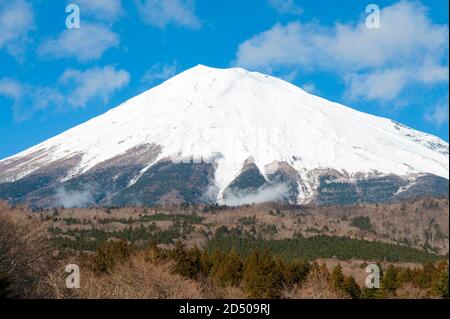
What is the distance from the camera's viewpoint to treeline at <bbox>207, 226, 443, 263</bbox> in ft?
534

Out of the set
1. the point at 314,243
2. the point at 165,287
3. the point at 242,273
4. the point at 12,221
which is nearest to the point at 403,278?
the point at 242,273

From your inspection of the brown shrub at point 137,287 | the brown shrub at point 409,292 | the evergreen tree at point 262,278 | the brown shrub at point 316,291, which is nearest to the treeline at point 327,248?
the evergreen tree at point 262,278

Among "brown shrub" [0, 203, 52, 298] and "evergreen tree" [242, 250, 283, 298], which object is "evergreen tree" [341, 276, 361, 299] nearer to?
"evergreen tree" [242, 250, 283, 298]

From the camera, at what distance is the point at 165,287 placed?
165 ft

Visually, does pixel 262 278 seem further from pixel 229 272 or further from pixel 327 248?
pixel 327 248

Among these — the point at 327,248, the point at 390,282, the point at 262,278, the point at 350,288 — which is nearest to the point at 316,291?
the point at 262,278

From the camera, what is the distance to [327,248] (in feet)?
572

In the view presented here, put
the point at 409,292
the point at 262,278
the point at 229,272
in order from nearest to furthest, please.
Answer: the point at 409,292, the point at 262,278, the point at 229,272

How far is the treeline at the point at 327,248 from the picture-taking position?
16262 cm

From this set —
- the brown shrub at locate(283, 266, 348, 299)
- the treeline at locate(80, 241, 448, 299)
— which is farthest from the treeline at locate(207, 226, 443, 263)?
the brown shrub at locate(283, 266, 348, 299)

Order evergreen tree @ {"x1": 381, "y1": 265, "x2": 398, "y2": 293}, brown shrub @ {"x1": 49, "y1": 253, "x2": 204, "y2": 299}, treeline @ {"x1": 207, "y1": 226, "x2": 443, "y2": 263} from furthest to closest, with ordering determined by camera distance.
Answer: treeline @ {"x1": 207, "y1": 226, "x2": 443, "y2": 263} → evergreen tree @ {"x1": 381, "y1": 265, "x2": 398, "y2": 293} → brown shrub @ {"x1": 49, "y1": 253, "x2": 204, "y2": 299}
